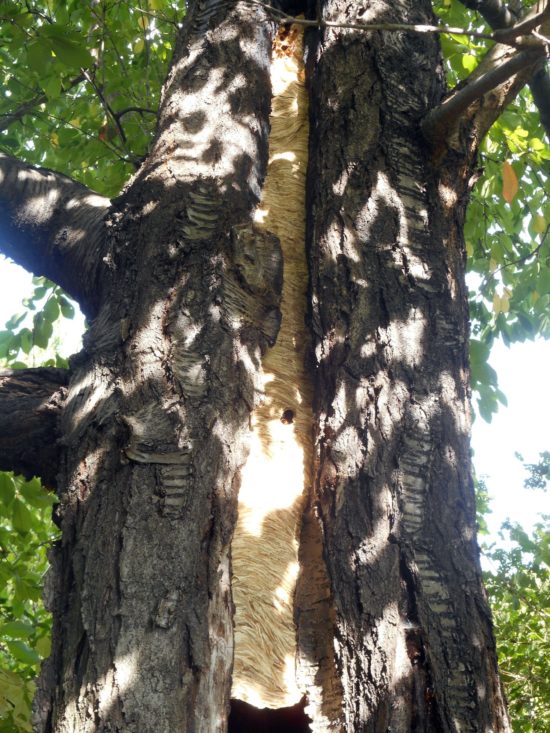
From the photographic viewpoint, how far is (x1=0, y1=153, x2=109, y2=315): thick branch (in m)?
2.40

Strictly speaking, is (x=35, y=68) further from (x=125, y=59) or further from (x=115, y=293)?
(x=125, y=59)

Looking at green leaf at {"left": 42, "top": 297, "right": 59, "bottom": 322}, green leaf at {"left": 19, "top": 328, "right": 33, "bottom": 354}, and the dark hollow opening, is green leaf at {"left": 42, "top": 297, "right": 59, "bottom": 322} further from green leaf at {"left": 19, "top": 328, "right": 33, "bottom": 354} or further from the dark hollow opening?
the dark hollow opening

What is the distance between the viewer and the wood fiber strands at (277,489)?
6.18 ft

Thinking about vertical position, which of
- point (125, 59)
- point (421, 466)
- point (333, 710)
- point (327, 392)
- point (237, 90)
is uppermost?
point (125, 59)

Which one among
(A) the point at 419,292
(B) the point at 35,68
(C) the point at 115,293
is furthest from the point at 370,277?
(B) the point at 35,68

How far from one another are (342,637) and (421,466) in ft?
1.52

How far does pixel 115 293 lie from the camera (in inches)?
80.7

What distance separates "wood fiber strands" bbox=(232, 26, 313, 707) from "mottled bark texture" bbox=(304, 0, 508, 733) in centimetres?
15

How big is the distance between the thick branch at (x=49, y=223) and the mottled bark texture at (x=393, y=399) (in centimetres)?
74

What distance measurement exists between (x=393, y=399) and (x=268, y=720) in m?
0.90

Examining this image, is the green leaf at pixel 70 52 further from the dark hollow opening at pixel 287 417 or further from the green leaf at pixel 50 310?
the green leaf at pixel 50 310

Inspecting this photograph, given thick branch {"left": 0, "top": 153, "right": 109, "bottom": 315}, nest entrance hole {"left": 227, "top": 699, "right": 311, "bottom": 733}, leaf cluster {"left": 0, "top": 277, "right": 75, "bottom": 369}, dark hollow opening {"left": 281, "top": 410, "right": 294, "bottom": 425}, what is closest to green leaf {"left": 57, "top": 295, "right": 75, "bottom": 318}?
leaf cluster {"left": 0, "top": 277, "right": 75, "bottom": 369}

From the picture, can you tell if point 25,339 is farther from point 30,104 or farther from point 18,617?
point 18,617

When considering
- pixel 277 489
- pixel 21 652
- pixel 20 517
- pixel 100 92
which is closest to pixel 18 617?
pixel 20 517
